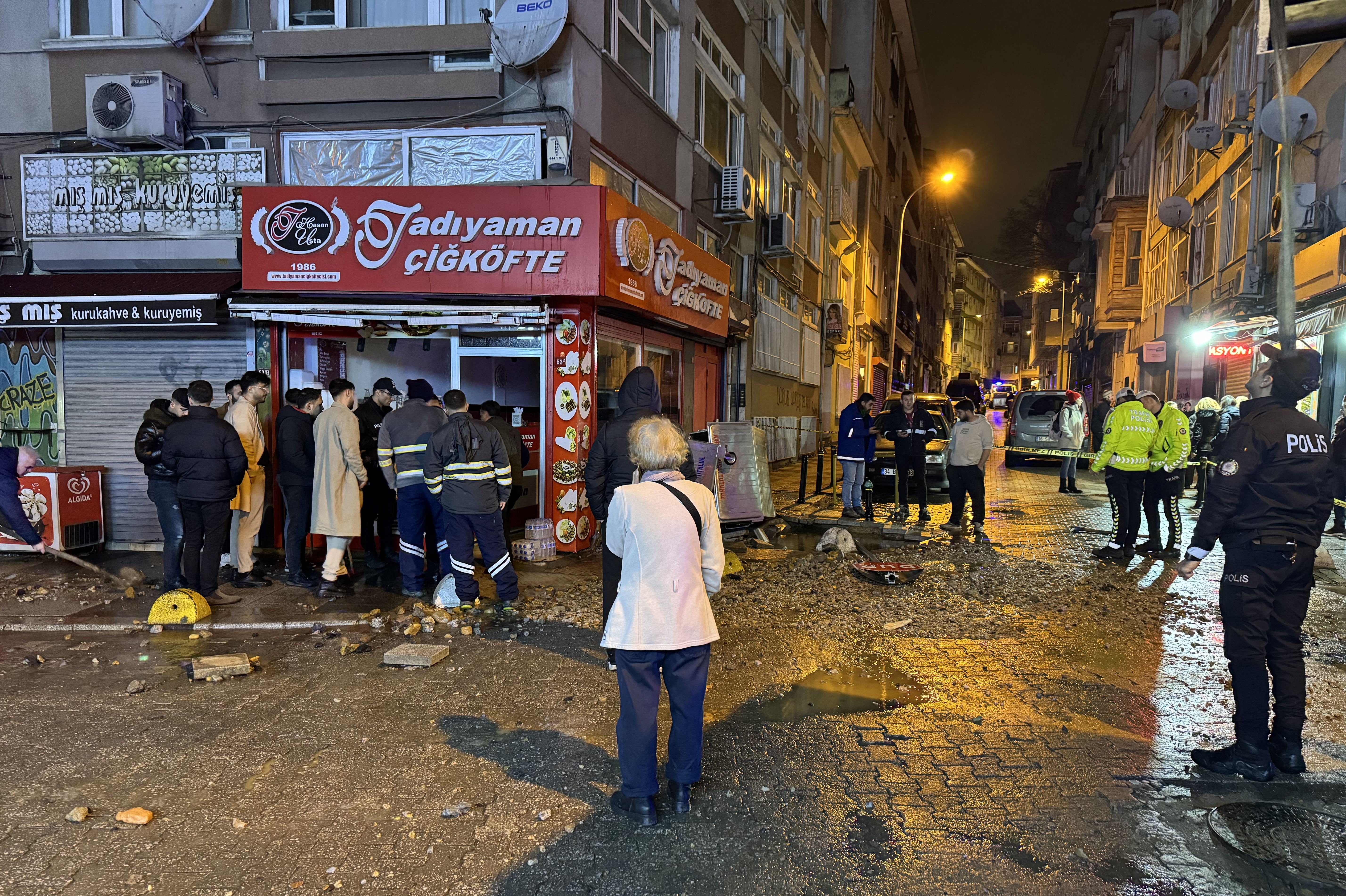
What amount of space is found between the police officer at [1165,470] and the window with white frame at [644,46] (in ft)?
26.6

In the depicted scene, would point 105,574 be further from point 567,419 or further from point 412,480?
point 567,419

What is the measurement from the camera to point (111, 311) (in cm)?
871

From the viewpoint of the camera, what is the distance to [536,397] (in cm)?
1123

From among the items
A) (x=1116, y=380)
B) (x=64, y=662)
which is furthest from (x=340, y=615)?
(x=1116, y=380)

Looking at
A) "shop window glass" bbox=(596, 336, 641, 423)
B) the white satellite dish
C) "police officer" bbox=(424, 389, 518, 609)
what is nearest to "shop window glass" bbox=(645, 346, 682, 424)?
"shop window glass" bbox=(596, 336, 641, 423)

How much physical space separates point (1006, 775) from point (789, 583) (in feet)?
13.1

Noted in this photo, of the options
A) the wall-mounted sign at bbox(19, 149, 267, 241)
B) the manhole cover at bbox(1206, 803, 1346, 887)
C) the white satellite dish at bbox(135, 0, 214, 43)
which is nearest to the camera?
the manhole cover at bbox(1206, 803, 1346, 887)

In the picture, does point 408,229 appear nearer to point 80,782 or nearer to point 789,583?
point 789,583

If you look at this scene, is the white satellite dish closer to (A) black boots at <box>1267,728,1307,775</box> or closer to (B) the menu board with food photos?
(B) the menu board with food photos

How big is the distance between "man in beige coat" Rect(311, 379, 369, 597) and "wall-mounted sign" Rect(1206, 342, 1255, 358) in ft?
60.1

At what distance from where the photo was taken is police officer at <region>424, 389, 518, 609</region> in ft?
22.1

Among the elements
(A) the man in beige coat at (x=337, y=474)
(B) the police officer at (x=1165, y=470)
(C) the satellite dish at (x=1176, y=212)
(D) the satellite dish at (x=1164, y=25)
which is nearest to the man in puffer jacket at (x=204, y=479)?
(A) the man in beige coat at (x=337, y=474)

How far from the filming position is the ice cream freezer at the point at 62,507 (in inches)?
339

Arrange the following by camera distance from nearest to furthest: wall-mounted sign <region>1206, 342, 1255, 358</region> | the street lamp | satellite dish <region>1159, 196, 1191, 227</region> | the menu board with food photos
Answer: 1. the menu board with food photos
2. wall-mounted sign <region>1206, 342, 1255, 358</region>
3. satellite dish <region>1159, 196, 1191, 227</region>
4. the street lamp
